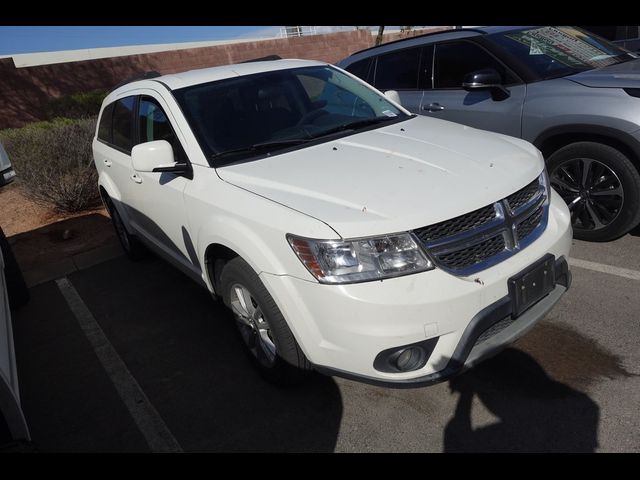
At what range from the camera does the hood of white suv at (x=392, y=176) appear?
2219mm

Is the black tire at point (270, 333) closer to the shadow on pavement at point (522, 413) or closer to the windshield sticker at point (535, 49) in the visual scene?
the shadow on pavement at point (522, 413)

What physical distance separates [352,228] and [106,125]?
3.59 meters

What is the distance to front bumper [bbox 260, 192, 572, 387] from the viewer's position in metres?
2.12

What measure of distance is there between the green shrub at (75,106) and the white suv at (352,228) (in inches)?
410

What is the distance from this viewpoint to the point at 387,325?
6.97 ft

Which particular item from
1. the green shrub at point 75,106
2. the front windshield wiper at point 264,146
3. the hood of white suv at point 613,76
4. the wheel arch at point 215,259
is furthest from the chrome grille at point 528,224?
the green shrub at point 75,106

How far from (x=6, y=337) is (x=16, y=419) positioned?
646 millimetres

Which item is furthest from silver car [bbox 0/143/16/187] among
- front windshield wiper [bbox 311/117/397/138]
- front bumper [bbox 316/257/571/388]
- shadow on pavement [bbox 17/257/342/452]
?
front bumper [bbox 316/257/571/388]

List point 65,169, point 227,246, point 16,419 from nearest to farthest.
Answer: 1. point 16,419
2. point 227,246
3. point 65,169

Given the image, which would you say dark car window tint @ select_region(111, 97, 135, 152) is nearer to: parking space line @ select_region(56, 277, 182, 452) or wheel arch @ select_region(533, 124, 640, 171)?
parking space line @ select_region(56, 277, 182, 452)

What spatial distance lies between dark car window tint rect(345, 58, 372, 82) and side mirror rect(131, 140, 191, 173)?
333 cm
